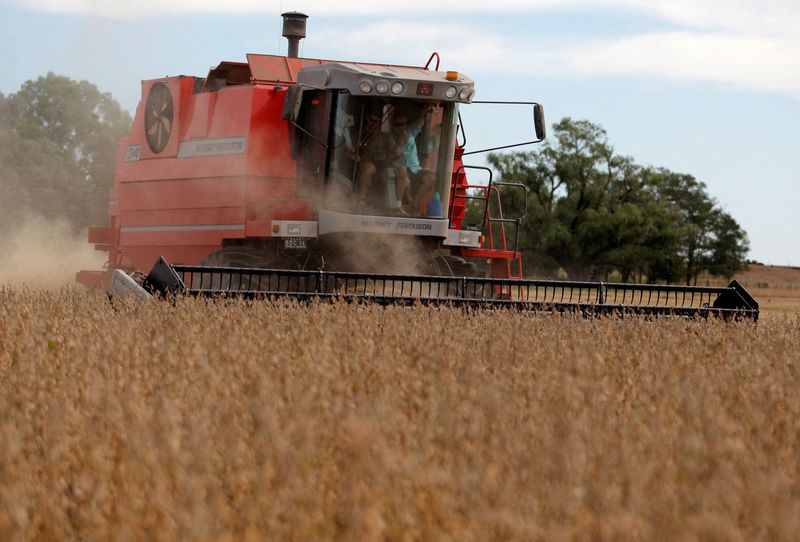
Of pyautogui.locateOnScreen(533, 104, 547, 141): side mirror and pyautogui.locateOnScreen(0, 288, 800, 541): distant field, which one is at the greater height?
pyautogui.locateOnScreen(533, 104, 547, 141): side mirror

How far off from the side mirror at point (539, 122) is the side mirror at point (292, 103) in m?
2.03

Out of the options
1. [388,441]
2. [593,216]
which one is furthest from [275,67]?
[593,216]

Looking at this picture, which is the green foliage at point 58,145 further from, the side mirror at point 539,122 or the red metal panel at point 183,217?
the side mirror at point 539,122

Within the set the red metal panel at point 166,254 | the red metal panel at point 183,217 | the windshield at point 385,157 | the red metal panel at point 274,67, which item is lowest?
the red metal panel at point 166,254

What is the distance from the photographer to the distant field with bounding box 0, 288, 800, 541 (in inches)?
91.3

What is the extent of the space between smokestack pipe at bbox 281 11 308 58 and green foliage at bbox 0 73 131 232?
24.4 metres

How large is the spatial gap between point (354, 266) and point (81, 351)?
5.66 m

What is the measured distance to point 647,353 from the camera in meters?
5.68

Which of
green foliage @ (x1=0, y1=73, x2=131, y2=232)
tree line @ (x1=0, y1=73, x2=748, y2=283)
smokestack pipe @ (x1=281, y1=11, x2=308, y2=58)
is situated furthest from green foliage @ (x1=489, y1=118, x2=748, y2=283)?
smokestack pipe @ (x1=281, y1=11, x2=308, y2=58)

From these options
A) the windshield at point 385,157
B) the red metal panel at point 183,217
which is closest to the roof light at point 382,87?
the windshield at point 385,157

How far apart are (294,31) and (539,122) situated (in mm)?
4168

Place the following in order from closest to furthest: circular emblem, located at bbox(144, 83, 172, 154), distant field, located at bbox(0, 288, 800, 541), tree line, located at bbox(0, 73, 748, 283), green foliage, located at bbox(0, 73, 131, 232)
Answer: distant field, located at bbox(0, 288, 800, 541) → circular emblem, located at bbox(144, 83, 172, 154) → green foliage, located at bbox(0, 73, 131, 232) → tree line, located at bbox(0, 73, 748, 283)

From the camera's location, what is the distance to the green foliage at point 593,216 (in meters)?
55.9

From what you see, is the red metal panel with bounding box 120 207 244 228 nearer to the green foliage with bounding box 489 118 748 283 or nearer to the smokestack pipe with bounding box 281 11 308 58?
the smokestack pipe with bounding box 281 11 308 58
